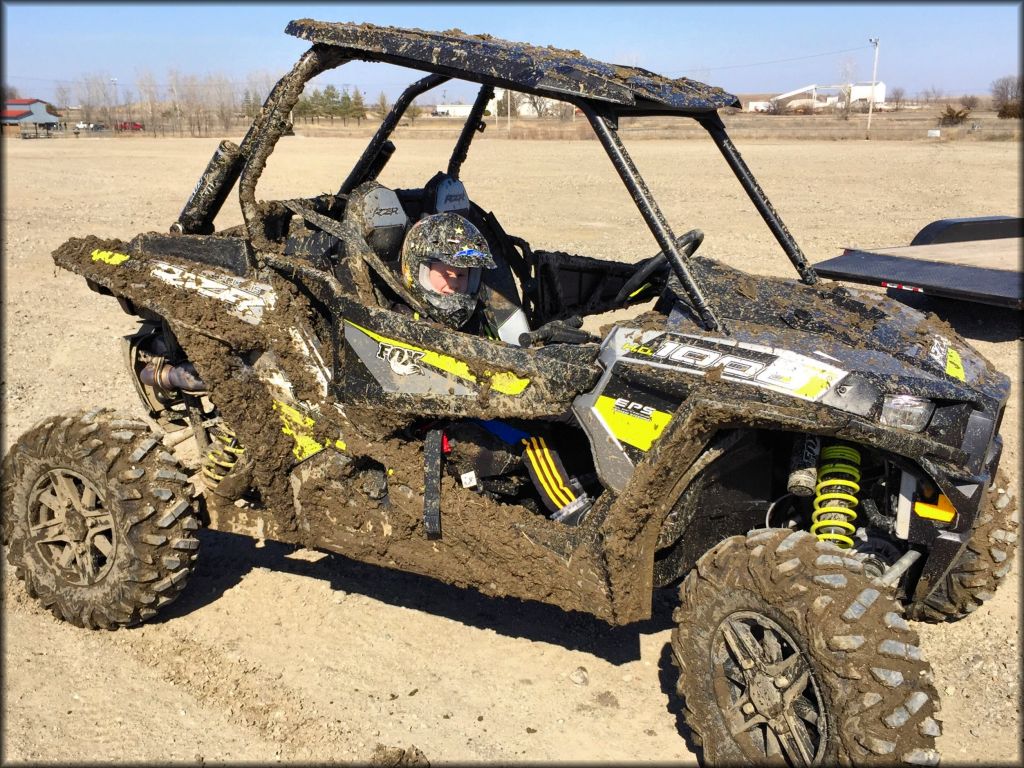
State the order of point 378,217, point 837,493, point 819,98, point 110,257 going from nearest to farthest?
point 837,493 → point 378,217 → point 110,257 → point 819,98

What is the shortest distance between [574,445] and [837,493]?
3.99ft

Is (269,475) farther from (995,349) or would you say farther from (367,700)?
(995,349)

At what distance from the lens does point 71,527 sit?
16.1 feet

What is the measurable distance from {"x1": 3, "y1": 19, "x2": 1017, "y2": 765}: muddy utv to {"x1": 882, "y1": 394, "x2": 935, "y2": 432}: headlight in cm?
1

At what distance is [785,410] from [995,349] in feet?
23.4

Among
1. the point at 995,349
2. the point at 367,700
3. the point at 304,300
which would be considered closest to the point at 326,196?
the point at 304,300

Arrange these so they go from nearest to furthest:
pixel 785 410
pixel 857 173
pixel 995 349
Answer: pixel 785 410 < pixel 995 349 < pixel 857 173

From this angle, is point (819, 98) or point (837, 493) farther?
point (819, 98)

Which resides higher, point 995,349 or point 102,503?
point 102,503

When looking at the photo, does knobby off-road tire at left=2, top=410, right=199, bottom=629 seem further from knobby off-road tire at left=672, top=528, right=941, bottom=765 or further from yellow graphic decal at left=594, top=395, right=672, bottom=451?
knobby off-road tire at left=672, top=528, right=941, bottom=765

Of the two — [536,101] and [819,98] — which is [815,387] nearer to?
[536,101]

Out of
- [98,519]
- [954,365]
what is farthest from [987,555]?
[98,519]

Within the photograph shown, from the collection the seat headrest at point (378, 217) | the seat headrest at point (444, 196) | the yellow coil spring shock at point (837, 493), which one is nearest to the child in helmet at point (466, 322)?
the seat headrest at point (378, 217)

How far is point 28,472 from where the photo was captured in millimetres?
4949
